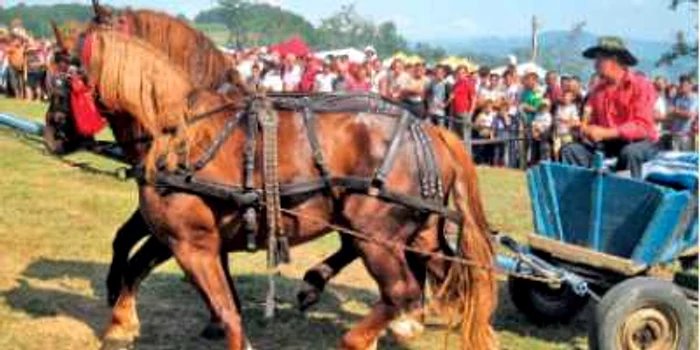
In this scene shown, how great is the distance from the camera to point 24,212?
31.5 ft

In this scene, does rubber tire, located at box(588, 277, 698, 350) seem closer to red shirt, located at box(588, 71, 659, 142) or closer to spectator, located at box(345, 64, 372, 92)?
red shirt, located at box(588, 71, 659, 142)

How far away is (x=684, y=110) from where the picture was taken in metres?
14.9

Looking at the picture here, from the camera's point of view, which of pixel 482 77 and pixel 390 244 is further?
pixel 482 77

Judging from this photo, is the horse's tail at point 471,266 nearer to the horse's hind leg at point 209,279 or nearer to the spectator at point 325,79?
the horse's hind leg at point 209,279

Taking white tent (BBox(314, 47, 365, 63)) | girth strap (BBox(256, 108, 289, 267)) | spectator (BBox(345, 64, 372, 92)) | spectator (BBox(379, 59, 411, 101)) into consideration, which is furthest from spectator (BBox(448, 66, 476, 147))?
girth strap (BBox(256, 108, 289, 267))

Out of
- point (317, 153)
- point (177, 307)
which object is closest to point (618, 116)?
point (317, 153)

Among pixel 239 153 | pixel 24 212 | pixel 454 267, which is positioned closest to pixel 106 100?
pixel 239 153

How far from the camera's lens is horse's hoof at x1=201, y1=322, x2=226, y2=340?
6094mm

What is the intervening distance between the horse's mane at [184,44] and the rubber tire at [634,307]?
2.57m

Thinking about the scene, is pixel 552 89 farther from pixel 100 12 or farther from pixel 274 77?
pixel 100 12

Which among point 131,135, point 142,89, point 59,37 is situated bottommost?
point 131,135

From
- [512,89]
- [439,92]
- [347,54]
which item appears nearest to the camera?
[512,89]

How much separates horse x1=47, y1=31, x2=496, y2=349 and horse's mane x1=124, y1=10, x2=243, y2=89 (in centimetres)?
16

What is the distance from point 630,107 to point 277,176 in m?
2.50
